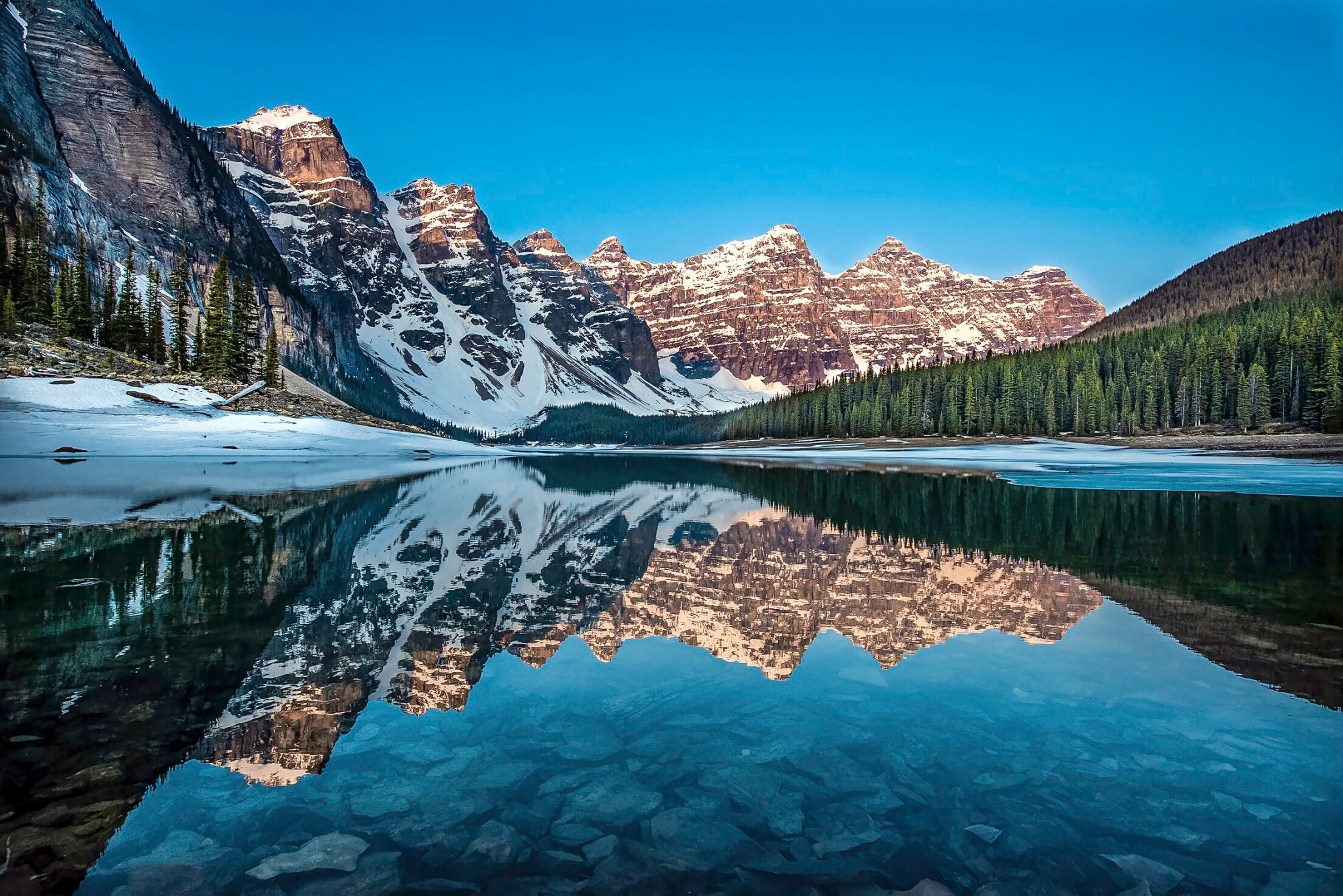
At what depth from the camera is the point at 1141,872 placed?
3887 mm

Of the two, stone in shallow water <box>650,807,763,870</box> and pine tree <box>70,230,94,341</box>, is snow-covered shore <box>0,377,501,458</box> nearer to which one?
pine tree <box>70,230,94,341</box>

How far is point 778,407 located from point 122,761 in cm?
13612

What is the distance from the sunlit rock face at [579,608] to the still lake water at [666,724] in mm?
72

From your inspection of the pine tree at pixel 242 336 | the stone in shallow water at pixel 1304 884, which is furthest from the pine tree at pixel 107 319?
the stone in shallow water at pixel 1304 884

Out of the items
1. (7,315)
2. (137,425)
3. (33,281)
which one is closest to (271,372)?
(33,281)

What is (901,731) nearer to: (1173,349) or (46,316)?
(46,316)

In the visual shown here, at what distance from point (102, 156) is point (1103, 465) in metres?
143

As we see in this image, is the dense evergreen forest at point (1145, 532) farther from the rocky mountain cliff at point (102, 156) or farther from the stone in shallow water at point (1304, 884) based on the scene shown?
the rocky mountain cliff at point (102, 156)

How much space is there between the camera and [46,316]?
55.8m

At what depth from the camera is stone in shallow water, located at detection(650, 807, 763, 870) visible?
13.4ft

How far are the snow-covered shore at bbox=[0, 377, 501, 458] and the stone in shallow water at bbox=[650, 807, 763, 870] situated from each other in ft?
153

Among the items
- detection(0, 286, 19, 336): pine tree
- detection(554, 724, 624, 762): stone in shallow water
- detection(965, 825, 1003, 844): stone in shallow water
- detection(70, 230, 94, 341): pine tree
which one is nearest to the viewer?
detection(965, 825, 1003, 844): stone in shallow water

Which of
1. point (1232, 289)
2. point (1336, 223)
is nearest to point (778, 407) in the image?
point (1232, 289)

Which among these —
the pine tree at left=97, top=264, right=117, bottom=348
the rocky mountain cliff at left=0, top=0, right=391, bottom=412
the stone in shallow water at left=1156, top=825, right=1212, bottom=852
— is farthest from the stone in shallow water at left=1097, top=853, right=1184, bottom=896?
the rocky mountain cliff at left=0, top=0, right=391, bottom=412
